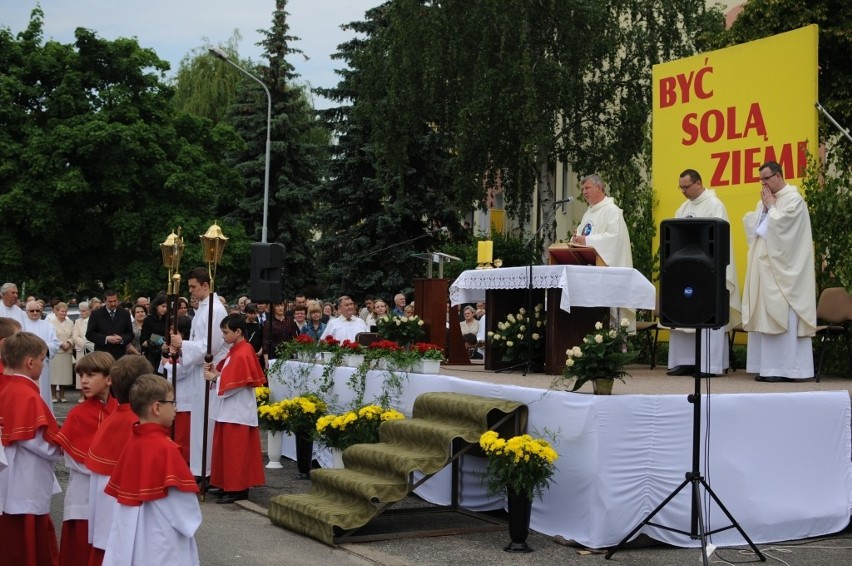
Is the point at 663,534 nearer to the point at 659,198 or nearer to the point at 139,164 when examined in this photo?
the point at 659,198

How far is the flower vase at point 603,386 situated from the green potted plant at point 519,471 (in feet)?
1.90

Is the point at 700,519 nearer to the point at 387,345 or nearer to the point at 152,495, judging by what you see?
the point at 152,495

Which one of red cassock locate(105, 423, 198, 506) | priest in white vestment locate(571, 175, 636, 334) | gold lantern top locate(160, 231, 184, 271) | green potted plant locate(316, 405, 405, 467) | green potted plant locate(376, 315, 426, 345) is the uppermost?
priest in white vestment locate(571, 175, 636, 334)

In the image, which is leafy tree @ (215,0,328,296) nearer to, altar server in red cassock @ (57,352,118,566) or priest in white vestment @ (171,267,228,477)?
priest in white vestment @ (171,267,228,477)

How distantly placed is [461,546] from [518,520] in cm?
57

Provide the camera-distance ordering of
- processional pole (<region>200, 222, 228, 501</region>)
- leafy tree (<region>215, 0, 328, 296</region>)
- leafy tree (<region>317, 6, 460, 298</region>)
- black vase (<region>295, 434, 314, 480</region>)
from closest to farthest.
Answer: processional pole (<region>200, 222, 228, 501</region>)
black vase (<region>295, 434, 314, 480</region>)
leafy tree (<region>317, 6, 460, 298</region>)
leafy tree (<region>215, 0, 328, 296</region>)

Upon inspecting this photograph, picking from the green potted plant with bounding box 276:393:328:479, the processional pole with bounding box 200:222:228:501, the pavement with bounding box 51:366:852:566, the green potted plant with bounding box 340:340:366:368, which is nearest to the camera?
the pavement with bounding box 51:366:852:566

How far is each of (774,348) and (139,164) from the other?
27614mm

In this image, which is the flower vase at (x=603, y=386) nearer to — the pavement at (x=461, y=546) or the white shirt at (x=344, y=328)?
the pavement at (x=461, y=546)

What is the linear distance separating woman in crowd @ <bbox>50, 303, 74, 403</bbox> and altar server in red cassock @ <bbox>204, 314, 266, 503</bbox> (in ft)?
36.8

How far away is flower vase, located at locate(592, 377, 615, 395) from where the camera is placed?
8.98m

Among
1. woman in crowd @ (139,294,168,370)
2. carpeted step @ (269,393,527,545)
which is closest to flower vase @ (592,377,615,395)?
carpeted step @ (269,393,527,545)

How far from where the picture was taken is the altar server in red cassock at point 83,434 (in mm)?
7023

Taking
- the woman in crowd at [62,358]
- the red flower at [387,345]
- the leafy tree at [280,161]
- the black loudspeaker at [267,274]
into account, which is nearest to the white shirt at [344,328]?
the black loudspeaker at [267,274]
